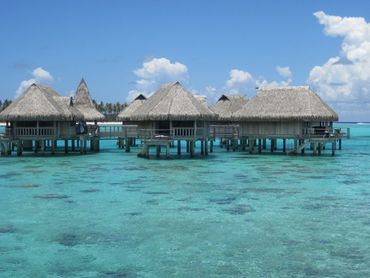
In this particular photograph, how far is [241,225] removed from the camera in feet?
41.6

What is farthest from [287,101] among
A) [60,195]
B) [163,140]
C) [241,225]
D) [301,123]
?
[241,225]

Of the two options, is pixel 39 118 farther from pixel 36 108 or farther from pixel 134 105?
pixel 134 105

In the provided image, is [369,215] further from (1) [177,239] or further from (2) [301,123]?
(2) [301,123]

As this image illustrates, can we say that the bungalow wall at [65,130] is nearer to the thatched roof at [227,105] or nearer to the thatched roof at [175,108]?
the thatched roof at [175,108]

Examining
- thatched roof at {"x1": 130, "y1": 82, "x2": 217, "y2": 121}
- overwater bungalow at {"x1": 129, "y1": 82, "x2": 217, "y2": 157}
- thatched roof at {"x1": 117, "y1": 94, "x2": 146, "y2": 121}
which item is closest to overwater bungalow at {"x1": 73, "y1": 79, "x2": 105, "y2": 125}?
thatched roof at {"x1": 117, "y1": 94, "x2": 146, "y2": 121}

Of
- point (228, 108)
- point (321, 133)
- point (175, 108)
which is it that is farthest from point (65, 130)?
point (321, 133)

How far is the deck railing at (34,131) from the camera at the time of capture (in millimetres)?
30828

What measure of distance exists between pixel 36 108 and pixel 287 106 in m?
14.1

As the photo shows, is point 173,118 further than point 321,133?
No

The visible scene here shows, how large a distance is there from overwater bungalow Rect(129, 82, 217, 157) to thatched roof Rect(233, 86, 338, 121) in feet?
11.1

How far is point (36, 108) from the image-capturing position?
3053 centimetres

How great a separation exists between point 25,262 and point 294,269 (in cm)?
464

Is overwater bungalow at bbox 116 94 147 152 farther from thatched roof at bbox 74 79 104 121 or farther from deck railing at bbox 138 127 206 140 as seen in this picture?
deck railing at bbox 138 127 206 140

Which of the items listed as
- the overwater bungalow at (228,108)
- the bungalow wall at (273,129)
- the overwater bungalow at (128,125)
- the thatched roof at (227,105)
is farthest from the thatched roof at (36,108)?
the thatched roof at (227,105)
